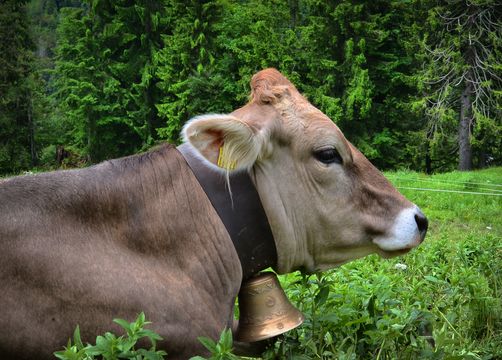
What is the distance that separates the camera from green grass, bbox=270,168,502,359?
2.95m

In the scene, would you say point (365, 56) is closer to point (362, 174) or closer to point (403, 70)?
point (403, 70)

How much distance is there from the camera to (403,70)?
2784cm

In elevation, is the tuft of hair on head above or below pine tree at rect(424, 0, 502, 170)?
above

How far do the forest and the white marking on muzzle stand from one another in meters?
18.6

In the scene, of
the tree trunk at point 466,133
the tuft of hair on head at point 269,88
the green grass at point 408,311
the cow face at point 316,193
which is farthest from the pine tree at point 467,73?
the cow face at point 316,193

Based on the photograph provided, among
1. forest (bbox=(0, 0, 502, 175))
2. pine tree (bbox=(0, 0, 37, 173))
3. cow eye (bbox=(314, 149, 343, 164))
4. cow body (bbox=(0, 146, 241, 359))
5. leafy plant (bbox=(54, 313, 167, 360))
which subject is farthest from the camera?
pine tree (bbox=(0, 0, 37, 173))

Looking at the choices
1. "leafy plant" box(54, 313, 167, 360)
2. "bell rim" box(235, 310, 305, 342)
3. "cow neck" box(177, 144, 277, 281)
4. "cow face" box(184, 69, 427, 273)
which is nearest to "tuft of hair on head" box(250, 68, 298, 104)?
"cow face" box(184, 69, 427, 273)

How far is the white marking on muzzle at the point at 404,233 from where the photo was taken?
9.88 ft

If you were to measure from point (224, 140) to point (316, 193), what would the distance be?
552 millimetres

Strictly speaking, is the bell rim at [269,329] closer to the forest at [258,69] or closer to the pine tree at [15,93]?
the forest at [258,69]

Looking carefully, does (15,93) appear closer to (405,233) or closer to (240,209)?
(240,209)

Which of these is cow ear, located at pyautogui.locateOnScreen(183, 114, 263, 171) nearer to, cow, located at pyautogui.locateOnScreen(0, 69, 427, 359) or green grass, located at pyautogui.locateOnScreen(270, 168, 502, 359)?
cow, located at pyautogui.locateOnScreen(0, 69, 427, 359)

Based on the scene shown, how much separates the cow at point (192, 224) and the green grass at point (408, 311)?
1.00 ft

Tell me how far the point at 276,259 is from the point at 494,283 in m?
2.02
